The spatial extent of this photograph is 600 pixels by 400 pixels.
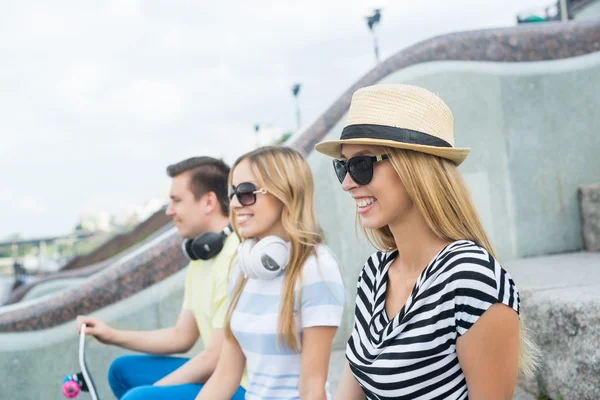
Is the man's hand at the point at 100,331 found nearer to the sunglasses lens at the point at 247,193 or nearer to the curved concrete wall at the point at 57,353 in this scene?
the curved concrete wall at the point at 57,353

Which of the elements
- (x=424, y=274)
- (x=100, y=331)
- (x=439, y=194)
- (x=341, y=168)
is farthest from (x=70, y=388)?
(x=439, y=194)

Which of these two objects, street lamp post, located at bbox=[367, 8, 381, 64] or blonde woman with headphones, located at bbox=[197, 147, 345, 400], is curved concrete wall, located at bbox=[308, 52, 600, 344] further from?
street lamp post, located at bbox=[367, 8, 381, 64]

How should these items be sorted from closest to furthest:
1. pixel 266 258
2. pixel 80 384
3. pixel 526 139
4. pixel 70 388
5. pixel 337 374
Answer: pixel 266 258 → pixel 70 388 → pixel 80 384 → pixel 337 374 → pixel 526 139

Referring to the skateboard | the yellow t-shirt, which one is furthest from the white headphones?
the skateboard

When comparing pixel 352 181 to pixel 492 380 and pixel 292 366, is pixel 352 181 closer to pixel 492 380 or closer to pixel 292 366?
pixel 492 380

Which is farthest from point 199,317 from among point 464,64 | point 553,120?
point 553,120

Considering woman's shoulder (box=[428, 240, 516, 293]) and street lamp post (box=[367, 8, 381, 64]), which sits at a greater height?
street lamp post (box=[367, 8, 381, 64])

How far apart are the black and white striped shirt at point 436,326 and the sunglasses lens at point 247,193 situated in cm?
96

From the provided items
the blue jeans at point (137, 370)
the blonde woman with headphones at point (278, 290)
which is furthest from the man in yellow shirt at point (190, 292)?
the blonde woman with headphones at point (278, 290)

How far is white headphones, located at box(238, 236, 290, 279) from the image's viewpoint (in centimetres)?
219

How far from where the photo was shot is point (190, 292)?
3.10 metres

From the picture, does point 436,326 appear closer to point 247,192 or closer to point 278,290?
point 278,290

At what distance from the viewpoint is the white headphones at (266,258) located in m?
2.19

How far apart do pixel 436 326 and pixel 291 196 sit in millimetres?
1118
